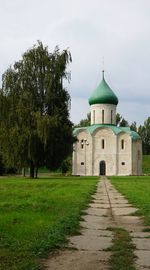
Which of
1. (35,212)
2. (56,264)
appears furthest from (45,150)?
(56,264)

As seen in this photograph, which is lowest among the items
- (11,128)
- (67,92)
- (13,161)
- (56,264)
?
(56,264)

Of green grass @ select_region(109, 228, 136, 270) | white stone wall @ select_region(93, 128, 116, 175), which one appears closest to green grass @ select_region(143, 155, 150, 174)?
white stone wall @ select_region(93, 128, 116, 175)

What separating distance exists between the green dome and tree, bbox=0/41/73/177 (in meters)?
30.5

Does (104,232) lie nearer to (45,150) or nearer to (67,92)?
(45,150)

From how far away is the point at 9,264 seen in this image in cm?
595

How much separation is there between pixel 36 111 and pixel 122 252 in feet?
113

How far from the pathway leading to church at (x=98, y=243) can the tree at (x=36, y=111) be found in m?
26.2

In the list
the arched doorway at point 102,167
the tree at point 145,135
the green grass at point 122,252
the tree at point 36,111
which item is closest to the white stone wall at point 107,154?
the arched doorway at point 102,167

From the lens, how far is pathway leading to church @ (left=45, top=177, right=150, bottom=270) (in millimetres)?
6113

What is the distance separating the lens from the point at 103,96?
7362cm

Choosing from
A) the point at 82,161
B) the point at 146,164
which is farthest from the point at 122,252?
the point at 146,164

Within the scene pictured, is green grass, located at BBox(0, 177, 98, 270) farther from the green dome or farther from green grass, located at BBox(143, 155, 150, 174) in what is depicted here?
green grass, located at BBox(143, 155, 150, 174)

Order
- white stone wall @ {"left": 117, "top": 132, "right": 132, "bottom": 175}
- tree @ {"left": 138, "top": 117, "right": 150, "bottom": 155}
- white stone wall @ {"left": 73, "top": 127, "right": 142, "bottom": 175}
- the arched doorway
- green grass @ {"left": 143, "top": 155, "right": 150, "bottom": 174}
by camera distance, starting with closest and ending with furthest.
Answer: white stone wall @ {"left": 117, "top": 132, "right": 132, "bottom": 175}, white stone wall @ {"left": 73, "top": 127, "right": 142, "bottom": 175}, the arched doorway, green grass @ {"left": 143, "top": 155, "right": 150, "bottom": 174}, tree @ {"left": 138, "top": 117, "right": 150, "bottom": 155}

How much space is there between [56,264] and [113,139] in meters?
66.4
